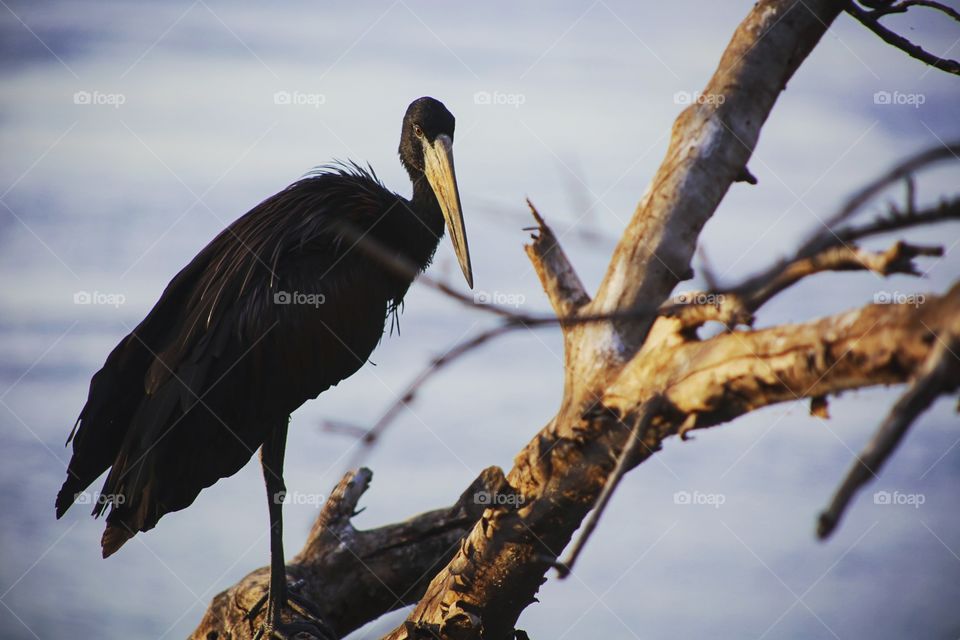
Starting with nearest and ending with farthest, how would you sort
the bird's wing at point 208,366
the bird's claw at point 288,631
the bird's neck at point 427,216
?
1. the bird's wing at point 208,366
2. the bird's claw at point 288,631
3. the bird's neck at point 427,216

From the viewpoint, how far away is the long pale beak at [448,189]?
22.6ft

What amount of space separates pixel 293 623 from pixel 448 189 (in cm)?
303

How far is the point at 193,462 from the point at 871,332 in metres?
4.28

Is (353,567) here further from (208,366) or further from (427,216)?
(427,216)

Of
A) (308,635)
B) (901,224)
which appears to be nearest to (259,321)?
(308,635)

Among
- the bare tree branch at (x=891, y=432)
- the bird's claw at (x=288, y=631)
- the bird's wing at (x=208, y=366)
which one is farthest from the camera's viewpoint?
the bird's claw at (x=288, y=631)

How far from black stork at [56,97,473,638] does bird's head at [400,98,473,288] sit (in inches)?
1.4

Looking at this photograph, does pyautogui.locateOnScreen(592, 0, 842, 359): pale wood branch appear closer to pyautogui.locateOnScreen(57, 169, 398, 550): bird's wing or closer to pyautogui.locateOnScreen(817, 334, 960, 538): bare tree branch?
A: pyautogui.locateOnScreen(817, 334, 960, 538): bare tree branch

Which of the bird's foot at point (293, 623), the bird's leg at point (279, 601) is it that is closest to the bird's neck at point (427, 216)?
the bird's leg at point (279, 601)

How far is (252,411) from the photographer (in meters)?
6.25

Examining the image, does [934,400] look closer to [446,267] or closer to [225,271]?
[446,267]

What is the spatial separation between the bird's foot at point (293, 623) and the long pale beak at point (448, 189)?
230 centimetres

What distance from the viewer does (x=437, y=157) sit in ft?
23.2

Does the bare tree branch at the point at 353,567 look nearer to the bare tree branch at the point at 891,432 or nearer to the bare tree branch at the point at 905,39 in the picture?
the bare tree branch at the point at 905,39
